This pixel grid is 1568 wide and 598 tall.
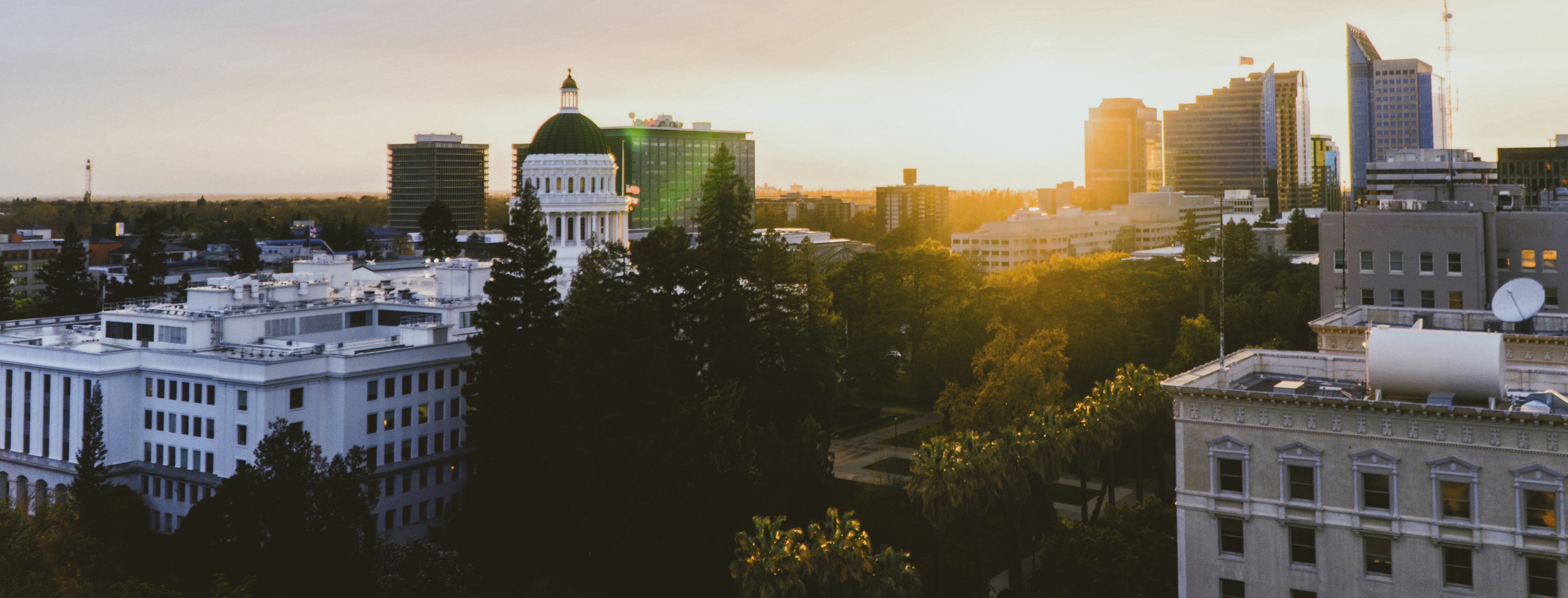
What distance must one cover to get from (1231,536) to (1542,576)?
8.67 metres

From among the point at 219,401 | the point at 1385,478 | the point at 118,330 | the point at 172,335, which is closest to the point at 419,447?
the point at 219,401

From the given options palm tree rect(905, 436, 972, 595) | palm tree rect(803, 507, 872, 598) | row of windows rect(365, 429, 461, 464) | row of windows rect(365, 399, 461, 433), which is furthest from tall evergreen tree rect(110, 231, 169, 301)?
palm tree rect(803, 507, 872, 598)

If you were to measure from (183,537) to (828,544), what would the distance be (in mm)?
32210

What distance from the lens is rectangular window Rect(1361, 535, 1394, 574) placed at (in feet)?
121

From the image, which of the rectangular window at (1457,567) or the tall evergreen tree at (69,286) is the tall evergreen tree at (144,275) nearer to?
the tall evergreen tree at (69,286)

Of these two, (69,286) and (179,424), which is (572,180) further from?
(69,286)

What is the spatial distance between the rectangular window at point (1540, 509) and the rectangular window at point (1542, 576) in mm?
1035

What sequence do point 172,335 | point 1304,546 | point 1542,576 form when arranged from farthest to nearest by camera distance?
point 172,335
point 1304,546
point 1542,576

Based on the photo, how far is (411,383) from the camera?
68625 mm

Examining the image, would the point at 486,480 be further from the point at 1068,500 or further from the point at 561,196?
the point at 561,196

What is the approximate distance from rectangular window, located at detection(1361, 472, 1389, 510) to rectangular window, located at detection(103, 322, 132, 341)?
6916 cm

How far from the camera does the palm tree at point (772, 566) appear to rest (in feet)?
130

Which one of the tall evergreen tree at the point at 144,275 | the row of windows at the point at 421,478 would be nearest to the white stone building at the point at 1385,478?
the row of windows at the point at 421,478

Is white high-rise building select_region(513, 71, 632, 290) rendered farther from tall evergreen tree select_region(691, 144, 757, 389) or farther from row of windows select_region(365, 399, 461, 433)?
tall evergreen tree select_region(691, 144, 757, 389)
